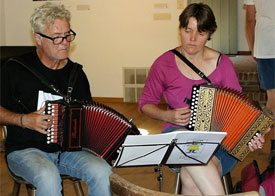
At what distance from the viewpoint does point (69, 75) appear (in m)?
2.60

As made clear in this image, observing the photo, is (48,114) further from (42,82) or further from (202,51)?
(202,51)

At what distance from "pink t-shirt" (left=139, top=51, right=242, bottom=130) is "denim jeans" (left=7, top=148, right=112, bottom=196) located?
1.54ft

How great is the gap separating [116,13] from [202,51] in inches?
160

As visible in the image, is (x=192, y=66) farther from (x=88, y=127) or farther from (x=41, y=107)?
(x=41, y=107)

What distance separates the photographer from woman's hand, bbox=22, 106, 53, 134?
228 centimetres

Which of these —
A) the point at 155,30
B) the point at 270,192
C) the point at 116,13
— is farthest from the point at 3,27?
the point at 270,192

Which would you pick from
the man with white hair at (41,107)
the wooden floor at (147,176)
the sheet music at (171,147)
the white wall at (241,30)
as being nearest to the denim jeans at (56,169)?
the man with white hair at (41,107)

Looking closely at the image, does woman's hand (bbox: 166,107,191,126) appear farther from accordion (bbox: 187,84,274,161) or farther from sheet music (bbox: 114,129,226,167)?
sheet music (bbox: 114,129,226,167)

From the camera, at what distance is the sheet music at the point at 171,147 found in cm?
201

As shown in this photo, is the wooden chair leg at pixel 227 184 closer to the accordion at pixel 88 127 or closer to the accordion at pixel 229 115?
the accordion at pixel 229 115

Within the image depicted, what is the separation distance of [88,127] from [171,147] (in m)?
0.48

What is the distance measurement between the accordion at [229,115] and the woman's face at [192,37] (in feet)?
1.30

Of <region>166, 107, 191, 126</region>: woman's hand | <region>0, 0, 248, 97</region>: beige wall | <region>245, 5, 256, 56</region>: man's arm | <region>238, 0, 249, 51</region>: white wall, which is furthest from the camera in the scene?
<region>238, 0, 249, 51</region>: white wall

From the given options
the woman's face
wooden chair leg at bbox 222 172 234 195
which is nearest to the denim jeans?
wooden chair leg at bbox 222 172 234 195
